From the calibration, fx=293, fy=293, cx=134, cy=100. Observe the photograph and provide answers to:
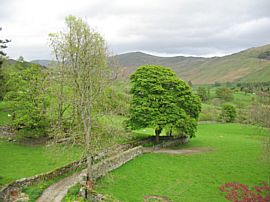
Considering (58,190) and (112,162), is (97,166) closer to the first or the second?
(112,162)

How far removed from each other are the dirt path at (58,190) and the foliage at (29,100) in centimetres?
1300

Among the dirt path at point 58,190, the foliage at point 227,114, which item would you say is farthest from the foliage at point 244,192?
the foliage at point 227,114

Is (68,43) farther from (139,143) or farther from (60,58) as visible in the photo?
(139,143)

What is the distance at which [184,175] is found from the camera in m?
33.0

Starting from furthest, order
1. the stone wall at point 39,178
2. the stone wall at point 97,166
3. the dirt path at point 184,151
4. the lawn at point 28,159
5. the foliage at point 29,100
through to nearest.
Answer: the dirt path at point 184,151
the foliage at point 29,100
the lawn at point 28,159
the stone wall at point 97,166
the stone wall at point 39,178

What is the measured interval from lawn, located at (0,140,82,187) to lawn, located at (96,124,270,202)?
6.26 metres

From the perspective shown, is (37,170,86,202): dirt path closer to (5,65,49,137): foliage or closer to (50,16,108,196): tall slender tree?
(50,16,108,196): tall slender tree

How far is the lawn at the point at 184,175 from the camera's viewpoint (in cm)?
2733

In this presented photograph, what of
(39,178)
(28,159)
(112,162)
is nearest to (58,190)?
(39,178)

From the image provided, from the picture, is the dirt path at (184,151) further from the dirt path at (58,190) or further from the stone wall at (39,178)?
the dirt path at (58,190)

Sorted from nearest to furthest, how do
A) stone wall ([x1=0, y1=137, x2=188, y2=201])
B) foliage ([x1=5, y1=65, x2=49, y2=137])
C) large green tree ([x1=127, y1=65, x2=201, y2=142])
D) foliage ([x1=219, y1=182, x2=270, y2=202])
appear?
stone wall ([x1=0, y1=137, x2=188, y2=201])
foliage ([x1=219, y1=182, x2=270, y2=202])
foliage ([x1=5, y1=65, x2=49, y2=137])
large green tree ([x1=127, y1=65, x2=201, y2=142])

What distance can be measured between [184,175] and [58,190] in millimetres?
14308

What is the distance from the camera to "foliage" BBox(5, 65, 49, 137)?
39250mm

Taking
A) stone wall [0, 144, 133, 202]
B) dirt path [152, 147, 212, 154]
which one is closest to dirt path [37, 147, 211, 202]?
stone wall [0, 144, 133, 202]
